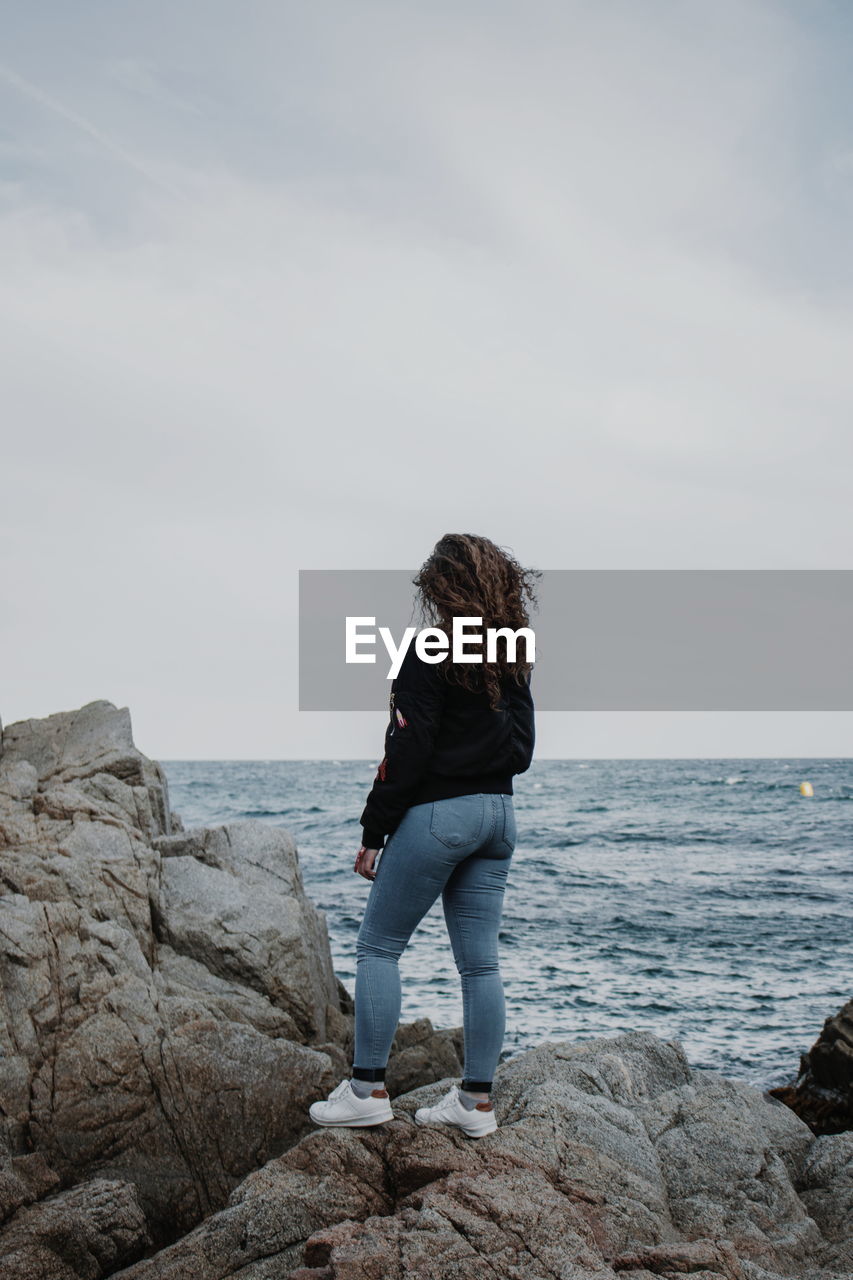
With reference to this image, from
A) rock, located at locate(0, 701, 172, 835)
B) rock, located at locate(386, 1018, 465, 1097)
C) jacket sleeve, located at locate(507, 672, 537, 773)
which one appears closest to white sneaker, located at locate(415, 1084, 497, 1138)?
jacket sleeve, located at locate(507, 672, 537, 773)

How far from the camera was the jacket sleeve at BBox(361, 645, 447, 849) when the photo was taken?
4480 millimetres

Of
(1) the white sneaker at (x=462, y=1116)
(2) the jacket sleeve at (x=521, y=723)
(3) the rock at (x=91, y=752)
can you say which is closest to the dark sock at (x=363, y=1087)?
(1) the white sneaker at (x=462, y=1116)

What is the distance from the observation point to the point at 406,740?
449cm

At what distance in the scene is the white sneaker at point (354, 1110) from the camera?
4.60 metres

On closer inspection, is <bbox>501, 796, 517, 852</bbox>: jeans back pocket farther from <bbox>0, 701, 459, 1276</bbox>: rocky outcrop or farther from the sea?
the sea

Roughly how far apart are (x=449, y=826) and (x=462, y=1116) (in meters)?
1.39

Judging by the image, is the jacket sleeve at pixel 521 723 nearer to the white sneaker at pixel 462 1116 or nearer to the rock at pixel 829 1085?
the white sneaker at pixel 462 1116

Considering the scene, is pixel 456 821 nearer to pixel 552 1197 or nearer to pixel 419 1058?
pixel 552 1197

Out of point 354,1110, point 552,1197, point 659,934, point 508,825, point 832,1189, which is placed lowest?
point 659,934

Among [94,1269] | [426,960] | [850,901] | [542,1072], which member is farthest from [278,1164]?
[850,901]

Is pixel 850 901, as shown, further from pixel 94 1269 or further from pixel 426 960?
pixel 94 1269

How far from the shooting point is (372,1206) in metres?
4.27

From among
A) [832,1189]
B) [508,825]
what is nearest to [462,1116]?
[508,825]

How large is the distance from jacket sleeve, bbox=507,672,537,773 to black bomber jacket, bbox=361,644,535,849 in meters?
0.06
